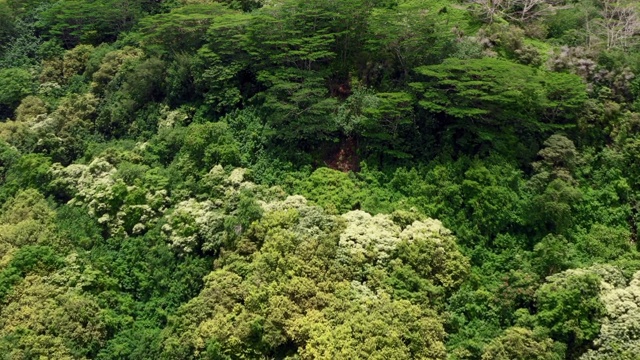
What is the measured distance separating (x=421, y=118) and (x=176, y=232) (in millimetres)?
15308

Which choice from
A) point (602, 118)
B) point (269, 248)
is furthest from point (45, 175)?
point (602, 118)

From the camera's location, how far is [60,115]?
3941cm

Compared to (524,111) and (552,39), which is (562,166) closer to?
(524,111)

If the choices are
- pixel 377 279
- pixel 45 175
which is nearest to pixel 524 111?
pixel 377 279

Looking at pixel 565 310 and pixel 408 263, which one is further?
pixel 408 263

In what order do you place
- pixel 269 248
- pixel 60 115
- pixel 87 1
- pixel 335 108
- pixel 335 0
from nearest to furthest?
1. pixel 269 248
2. pixel 335 108
3. pixel 335 0
4. pixel 60 115
5. pixel 87 1

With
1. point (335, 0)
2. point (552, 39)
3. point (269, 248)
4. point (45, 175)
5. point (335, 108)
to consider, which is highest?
point (335, 0)

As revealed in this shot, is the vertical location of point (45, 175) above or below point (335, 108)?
below

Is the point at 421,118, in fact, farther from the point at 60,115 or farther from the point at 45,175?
the point at 60,115

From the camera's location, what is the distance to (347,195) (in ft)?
87.1

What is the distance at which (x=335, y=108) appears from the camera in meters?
30.7

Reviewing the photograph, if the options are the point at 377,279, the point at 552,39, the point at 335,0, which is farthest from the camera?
the point at 552,39

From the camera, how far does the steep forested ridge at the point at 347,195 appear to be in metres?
21.6

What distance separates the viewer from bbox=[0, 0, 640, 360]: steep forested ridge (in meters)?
21.6
